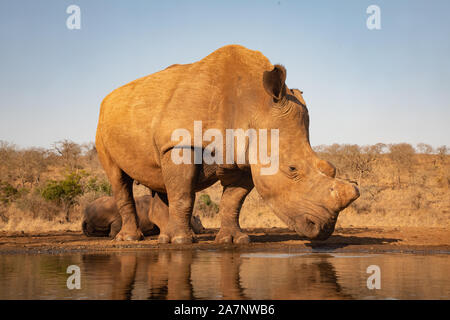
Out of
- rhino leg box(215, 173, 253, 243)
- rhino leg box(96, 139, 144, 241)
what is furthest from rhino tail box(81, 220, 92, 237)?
rhino leg box(215, 173, 253, 243)

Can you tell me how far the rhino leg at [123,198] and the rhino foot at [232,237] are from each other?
6.33 ft

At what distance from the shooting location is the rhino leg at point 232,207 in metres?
10.3

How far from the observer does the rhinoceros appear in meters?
8.47

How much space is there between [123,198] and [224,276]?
643cm

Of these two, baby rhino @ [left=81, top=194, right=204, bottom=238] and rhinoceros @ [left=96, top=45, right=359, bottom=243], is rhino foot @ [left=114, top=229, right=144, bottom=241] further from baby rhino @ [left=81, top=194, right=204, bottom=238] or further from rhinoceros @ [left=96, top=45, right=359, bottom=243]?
baby rhino @ [left=81, top=194, right=204, bottom=238]

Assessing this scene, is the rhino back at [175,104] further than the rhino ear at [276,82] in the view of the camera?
Yes

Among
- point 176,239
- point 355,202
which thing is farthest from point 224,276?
point 355,202

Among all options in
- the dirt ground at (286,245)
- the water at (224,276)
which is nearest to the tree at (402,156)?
the dirt ground at (286,245)

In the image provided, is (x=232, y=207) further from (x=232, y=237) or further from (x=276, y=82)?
(x=276, y=82)

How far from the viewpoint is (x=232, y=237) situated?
407 inches

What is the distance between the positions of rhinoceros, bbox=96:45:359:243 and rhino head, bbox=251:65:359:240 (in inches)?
0.5

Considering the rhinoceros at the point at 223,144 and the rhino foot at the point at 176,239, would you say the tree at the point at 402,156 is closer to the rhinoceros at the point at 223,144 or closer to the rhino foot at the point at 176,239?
the rhinoceros at the point at 223,144

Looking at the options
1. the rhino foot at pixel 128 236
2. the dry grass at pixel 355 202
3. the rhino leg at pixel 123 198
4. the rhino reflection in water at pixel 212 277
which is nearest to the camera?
the rhino reflection in water at pixel 212 277
